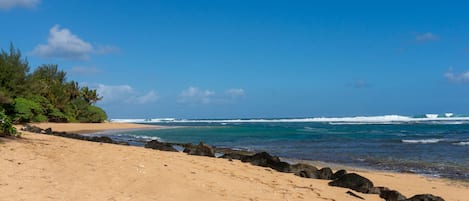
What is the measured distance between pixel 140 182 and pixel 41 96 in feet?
141

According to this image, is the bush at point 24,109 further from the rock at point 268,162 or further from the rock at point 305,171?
the rock at point 305,171

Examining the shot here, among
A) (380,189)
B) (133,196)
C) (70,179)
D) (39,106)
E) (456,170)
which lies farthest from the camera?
(39,106)

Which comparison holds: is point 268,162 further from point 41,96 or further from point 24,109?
point 41,96

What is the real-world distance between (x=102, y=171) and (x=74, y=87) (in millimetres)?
51214

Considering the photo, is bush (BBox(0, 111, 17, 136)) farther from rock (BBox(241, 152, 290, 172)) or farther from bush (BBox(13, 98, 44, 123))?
bush (BBox(13, 98, 44, 123))

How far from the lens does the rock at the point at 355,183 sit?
10023 mm

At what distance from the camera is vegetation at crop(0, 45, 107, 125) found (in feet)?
119

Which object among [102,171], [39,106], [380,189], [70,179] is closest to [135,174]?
[102,171]

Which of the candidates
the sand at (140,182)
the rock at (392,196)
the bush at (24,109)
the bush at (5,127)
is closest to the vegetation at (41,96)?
the bush at (24,109)

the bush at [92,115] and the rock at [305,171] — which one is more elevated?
the bush at [92,115]

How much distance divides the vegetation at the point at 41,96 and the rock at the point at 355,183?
63.0 feet

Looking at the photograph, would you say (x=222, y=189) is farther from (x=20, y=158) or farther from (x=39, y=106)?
(x=39, y=106)

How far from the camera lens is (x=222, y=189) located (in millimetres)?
8695

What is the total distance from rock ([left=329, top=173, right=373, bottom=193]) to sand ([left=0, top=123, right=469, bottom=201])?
0.24 metres
